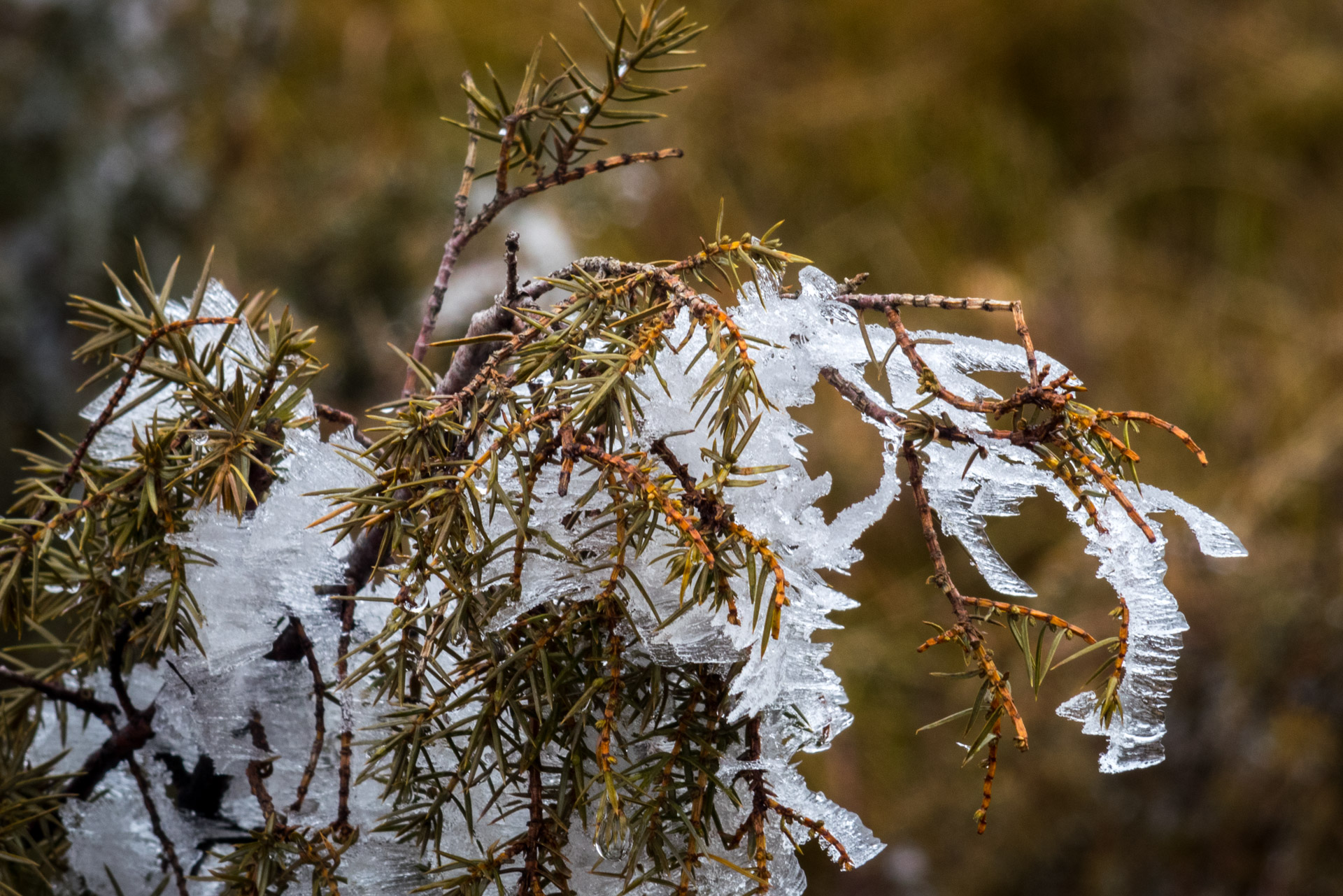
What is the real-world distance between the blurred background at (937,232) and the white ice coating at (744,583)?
2.27ft

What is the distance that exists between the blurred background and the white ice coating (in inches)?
27.2

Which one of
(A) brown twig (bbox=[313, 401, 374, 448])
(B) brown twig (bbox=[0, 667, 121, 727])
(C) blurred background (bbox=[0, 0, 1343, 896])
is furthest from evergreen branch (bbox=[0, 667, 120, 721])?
(C) blurred background (bbox=[0, 0, 1343, 896])

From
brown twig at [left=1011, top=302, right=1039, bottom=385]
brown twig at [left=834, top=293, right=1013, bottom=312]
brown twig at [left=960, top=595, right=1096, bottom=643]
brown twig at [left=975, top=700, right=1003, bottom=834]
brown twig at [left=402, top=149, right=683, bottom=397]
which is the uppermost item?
brown twig at [left=402, top=149, right=683, bottom=397]

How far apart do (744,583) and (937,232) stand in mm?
1498

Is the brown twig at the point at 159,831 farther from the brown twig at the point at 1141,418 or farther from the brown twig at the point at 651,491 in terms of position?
the brown twig at the point at 1141,418

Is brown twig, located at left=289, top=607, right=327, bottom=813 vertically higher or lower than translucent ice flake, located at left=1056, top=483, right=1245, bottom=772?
higher

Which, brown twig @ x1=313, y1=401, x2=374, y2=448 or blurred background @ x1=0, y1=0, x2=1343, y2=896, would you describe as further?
blurred background @ x1=0, y1=0, x2=1343, y2=896

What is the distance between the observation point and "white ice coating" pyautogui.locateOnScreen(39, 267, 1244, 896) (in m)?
0.24

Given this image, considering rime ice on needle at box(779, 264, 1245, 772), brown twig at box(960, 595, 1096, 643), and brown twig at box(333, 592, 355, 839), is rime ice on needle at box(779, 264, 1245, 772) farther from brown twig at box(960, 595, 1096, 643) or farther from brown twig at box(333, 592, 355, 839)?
brown twig at box(333, 592, 355, 839)

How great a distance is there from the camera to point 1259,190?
Result: 167cm

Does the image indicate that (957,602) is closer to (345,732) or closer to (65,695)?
(345,732)

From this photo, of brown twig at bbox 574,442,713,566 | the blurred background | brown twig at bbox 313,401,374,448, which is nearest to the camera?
brown twig at bbox 574,442,713,566

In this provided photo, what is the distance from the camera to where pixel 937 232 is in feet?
5.34

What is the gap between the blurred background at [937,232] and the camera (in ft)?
3.14
